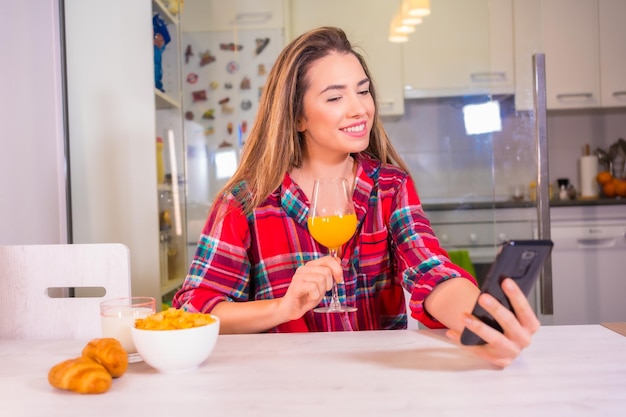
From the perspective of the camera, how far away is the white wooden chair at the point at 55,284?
1326 mm

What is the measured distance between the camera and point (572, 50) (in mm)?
3330

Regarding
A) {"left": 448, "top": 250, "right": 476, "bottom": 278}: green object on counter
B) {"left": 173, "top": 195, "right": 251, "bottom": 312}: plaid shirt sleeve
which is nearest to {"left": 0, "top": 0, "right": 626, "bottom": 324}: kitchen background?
{"left": 448, "top": 250, "right": 476, "bottom": 278}: green object on counter

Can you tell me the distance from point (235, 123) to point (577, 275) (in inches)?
70.3

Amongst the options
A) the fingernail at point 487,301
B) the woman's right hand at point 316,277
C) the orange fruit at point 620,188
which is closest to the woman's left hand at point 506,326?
the fingernail at point 487,301

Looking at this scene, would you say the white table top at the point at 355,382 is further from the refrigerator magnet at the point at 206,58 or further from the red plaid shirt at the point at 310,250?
the refrigerator magnet at the point at 206,58

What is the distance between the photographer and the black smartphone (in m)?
0.77

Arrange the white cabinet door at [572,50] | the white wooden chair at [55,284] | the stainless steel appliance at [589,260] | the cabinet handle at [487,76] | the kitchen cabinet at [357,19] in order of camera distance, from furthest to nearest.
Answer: the white cabinet door at [572,50] → the stainless steel appliance at [589,260] → the kitchen cabinet at [357,19] → the cabinet handle at [487,76] → the white wooden chair at [55,284]

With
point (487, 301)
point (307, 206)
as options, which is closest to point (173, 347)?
point (487, 301)

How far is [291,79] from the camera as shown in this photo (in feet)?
4.99

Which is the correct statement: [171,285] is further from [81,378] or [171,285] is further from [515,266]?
[515,266]

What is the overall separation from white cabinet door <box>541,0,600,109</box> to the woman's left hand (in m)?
2.81

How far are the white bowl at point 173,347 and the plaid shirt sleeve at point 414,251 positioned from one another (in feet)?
1.60

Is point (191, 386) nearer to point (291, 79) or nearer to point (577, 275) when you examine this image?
point (291, 79)

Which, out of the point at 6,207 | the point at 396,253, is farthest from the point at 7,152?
the point at 396,253
